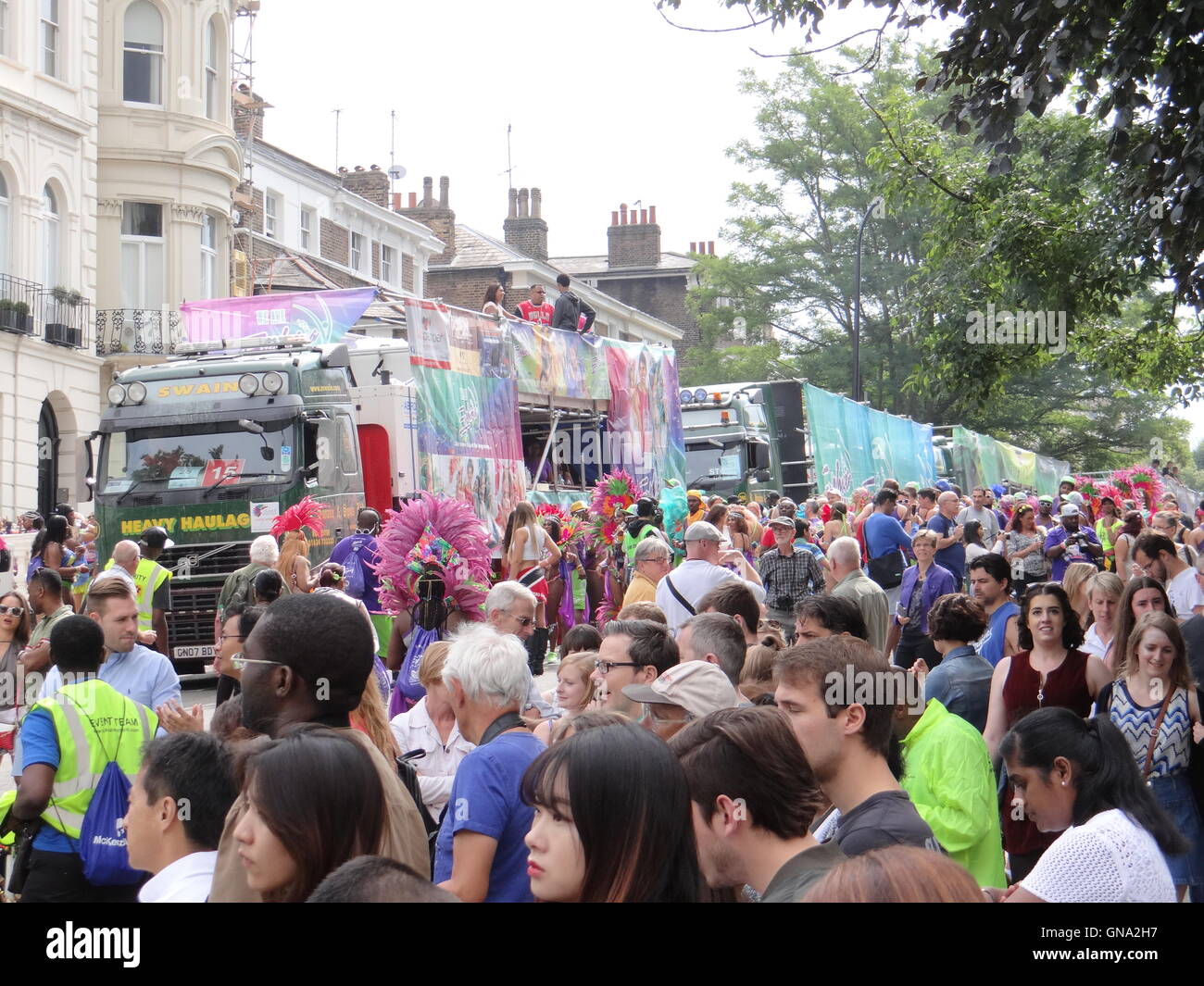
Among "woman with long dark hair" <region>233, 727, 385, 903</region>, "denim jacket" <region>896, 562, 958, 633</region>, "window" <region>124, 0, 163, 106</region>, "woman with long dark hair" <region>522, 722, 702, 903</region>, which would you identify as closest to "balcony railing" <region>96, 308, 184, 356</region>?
"window" <region>124, 0, 163, 106</region>

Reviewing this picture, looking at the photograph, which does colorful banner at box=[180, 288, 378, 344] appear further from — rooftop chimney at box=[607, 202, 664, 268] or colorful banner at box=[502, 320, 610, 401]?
rooftop chimney at box=[607, 202, 664, 268]

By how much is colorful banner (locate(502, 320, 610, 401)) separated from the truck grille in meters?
3.85

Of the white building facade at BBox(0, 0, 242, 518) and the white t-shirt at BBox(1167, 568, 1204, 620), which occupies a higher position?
the white building facade at BBox(0, 0, 242, 518)

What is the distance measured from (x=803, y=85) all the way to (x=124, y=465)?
3888 cm

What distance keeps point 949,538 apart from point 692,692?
9.86 m

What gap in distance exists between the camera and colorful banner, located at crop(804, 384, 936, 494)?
24.4 meters

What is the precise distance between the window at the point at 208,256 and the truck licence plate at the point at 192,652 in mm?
18832

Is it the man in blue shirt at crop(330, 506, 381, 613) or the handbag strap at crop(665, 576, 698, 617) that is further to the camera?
the man in blue shirt at crop(330, 506, 381, 613)

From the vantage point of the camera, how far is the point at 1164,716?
20.7ft

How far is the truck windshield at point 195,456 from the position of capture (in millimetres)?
14656

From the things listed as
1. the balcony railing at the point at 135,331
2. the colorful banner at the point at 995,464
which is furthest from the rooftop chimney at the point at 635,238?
the balcony railing at the point at 135,331

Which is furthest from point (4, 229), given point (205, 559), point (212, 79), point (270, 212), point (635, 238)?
point (635, 238)

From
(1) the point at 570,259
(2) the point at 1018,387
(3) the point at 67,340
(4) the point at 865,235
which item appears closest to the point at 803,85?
(4) the point at 865,235
